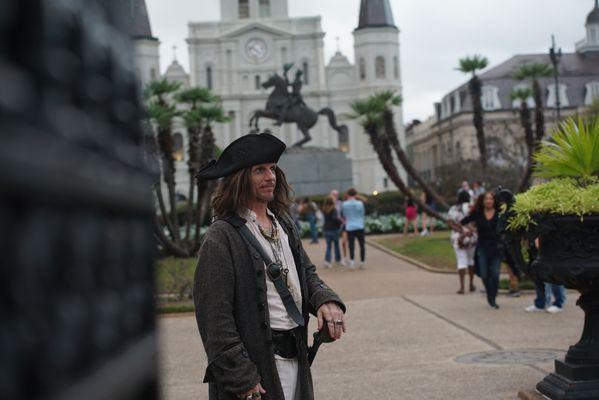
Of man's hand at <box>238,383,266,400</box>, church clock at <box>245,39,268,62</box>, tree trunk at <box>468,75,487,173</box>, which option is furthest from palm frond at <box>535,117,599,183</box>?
Result: church clock at <box>245,39,268,62</box>

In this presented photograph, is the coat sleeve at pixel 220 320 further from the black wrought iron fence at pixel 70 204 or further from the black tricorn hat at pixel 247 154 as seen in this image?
the black wrought iron fence at pixel 70 204

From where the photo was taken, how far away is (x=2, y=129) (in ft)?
1.37

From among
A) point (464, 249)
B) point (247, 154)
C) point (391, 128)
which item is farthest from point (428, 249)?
point (247, 154)

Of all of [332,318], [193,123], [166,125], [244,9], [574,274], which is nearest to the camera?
[332,318]

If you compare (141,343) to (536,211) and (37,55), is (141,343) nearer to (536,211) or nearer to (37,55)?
(37,55)

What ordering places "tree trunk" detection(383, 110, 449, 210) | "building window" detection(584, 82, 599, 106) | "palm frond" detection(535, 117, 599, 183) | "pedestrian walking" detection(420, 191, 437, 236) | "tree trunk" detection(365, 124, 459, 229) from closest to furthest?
"palm frond" detection(535, 117, 599, 183) → "tree trunk" detection(365, 124, 459, 229) → "tree trunk" detection(383, 110, 449, 210) → "pedestrian walking" detection(420, 191, 437, 236) → "building window" detection(584, 82, 599, 106)

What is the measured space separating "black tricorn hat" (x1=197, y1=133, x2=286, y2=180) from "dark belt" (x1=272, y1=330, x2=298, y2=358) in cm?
74

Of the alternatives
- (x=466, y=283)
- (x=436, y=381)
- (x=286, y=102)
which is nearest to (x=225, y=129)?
(x=286, y=102)

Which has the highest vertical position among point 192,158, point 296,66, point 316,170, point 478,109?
point 296,66

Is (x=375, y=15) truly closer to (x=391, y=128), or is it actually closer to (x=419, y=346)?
(x=391, y=128)

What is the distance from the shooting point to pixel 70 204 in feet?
1.61

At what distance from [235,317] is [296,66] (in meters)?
94.2

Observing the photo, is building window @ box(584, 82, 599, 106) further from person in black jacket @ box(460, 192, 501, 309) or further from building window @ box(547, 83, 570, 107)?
person in black jacket @ box(460, 192, 501, 309)

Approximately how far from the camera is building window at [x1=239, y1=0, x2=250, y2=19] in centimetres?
10000
